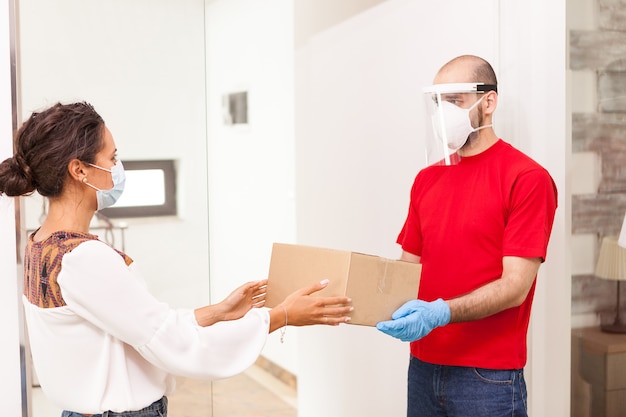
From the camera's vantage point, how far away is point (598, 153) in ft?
7.02

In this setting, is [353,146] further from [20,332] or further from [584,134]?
[20,332]

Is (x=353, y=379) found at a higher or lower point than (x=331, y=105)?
lower

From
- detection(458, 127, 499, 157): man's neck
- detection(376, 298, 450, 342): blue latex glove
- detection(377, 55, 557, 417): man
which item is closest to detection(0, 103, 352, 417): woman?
detection(376, 298, 450, 342): blue latex glove

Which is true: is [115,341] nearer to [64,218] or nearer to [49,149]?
[64,218]

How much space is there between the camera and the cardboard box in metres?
1.67

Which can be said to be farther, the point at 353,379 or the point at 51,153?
the point at 353,379

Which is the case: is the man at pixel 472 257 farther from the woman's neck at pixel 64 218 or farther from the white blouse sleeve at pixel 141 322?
the woman's neck at pixel 64 218

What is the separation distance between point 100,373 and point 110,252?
253mm

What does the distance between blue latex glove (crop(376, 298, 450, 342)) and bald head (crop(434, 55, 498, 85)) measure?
1.91 feet

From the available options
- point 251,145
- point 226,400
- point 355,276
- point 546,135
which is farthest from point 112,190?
point 251,145

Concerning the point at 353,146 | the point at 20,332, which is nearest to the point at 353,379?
the point at 353,146

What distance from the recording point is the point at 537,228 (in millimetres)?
1731

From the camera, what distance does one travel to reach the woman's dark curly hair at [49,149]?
1519 mm

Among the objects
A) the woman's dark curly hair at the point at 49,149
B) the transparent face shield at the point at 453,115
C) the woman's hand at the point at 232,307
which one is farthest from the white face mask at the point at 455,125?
the woman's dark curly hair at the point at 49,149
